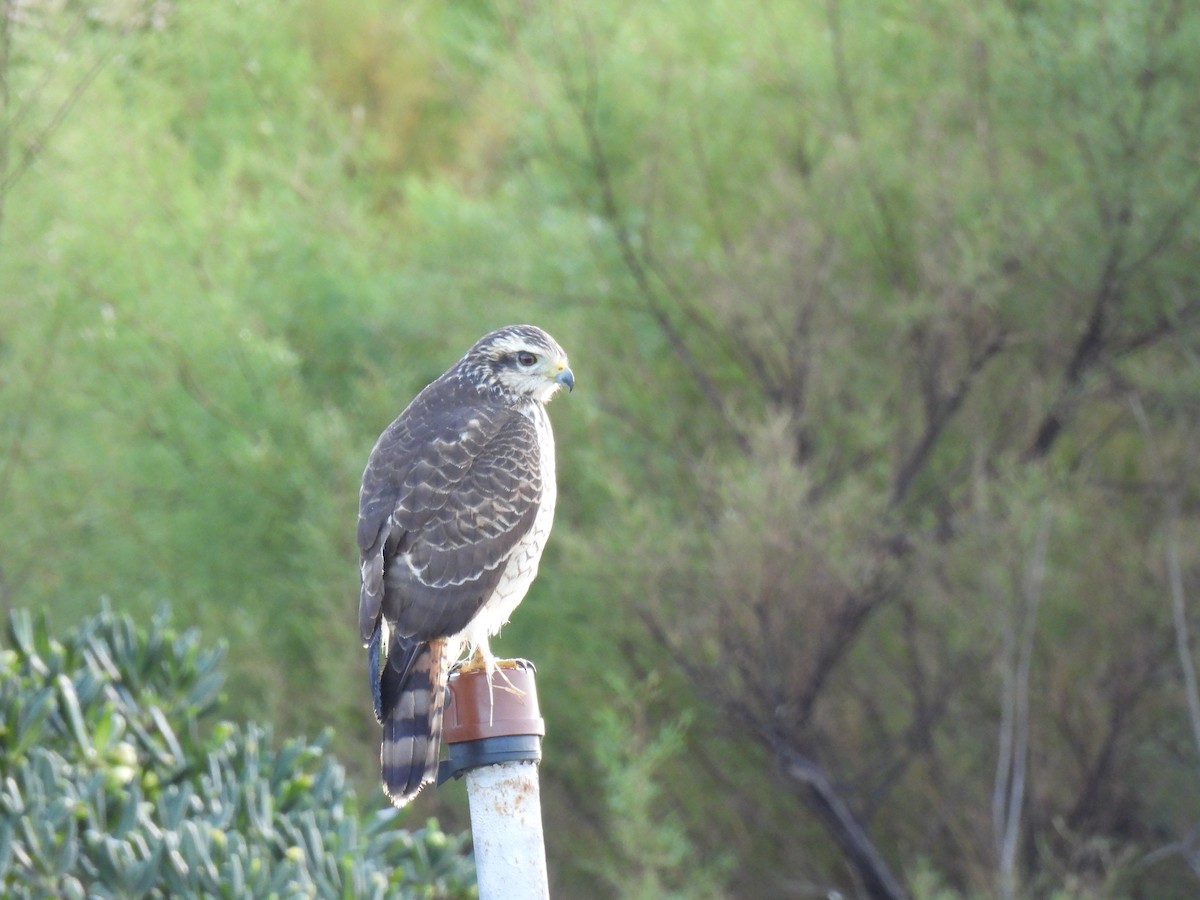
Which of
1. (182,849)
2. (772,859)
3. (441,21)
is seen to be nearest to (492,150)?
(441,21)

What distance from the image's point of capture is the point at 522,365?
3.82 m

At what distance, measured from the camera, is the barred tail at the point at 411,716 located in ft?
9.23

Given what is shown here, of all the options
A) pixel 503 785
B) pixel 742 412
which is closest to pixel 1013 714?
pixel 742 412

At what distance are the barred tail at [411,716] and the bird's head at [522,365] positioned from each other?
0.86 metres

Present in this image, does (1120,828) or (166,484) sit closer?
(1120,828)

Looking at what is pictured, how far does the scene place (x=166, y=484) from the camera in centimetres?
742

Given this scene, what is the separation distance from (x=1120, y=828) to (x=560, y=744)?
2.49 meters

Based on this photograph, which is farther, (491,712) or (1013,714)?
(1013,714)

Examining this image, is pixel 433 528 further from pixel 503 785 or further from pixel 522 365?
pixel 503 785

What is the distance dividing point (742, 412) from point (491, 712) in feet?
15.1

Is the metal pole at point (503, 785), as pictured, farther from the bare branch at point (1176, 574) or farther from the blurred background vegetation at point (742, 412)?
the bare branch at point (1176, 574)

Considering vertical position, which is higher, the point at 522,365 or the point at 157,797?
the point at 522,365

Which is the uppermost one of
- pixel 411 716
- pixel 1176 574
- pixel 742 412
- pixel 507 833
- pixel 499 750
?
pixel 742 412

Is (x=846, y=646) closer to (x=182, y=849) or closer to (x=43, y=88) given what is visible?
(x=182, y=849)
